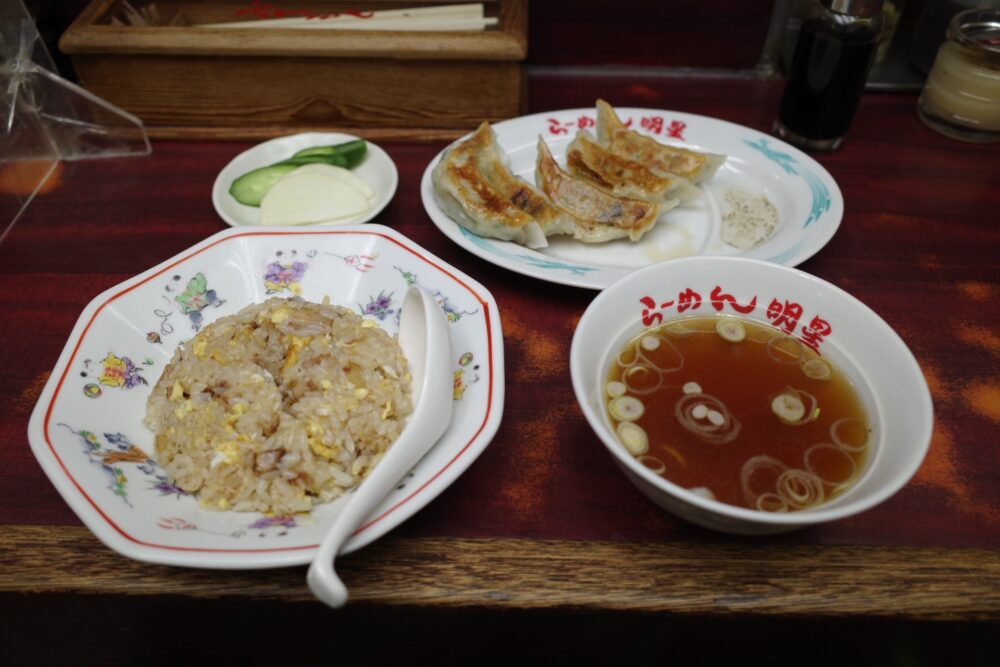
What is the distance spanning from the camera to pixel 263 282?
130 cm

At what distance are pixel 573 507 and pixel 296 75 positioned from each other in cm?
139

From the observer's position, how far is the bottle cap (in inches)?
60.1

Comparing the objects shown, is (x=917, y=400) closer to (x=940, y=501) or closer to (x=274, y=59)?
(x=940, y=501)

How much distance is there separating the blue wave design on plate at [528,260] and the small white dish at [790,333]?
268mm

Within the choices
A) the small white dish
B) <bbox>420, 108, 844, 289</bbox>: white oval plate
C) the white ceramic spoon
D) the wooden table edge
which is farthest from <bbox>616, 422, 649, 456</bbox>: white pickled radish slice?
<bbox>420, 108, 844, 289</bbox>: white oval plate

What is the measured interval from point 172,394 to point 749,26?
6.44 ft

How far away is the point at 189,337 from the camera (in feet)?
4.06

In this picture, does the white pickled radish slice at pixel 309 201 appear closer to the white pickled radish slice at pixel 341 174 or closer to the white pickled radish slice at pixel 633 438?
the white pickled radish slice at pixel 341 174

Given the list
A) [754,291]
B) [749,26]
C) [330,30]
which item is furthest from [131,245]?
[749,26]

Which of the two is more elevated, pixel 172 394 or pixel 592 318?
pixel 592 318

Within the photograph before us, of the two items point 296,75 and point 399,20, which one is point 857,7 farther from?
point 296,75

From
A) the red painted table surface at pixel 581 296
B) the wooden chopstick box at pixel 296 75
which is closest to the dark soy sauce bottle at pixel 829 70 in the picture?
the red painted table surface at pixel 581 296

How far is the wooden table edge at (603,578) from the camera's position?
962 millimetres

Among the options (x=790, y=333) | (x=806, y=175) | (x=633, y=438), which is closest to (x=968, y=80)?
(x=806, y=175)
